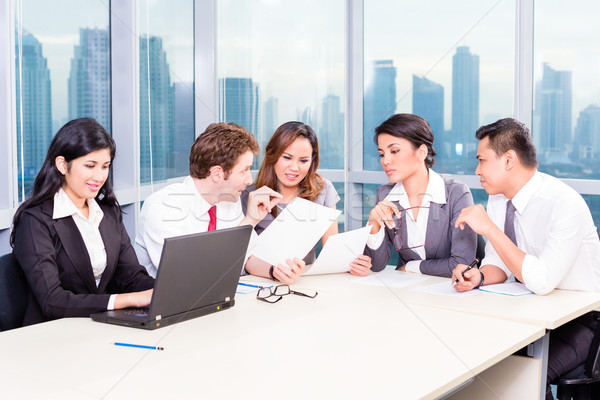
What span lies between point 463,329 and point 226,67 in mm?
3554

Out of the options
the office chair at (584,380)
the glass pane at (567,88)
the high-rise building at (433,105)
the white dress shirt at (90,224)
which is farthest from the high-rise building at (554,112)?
the white dress shirt at (90,224)

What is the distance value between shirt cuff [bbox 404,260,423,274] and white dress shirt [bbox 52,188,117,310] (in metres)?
1.29

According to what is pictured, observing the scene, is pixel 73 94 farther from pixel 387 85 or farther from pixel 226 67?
pixel 387 85

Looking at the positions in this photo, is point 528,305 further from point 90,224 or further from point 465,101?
point 465,101

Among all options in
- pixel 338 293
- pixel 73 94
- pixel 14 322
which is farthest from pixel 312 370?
pixel 73 94

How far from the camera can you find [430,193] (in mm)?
2746

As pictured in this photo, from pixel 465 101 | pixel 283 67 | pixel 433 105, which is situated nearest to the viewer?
pixel 465 101

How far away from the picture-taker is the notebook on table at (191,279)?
1.70 metres

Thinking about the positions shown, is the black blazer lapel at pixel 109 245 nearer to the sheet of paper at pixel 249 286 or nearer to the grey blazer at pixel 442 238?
the sheet of paper at pixel 249 286

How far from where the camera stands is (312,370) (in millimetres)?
1443

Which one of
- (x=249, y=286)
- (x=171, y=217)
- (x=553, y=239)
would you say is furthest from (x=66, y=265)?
(x=553, y=239)

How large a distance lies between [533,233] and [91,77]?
2721mm

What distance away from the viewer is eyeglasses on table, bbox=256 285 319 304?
2.13 metres

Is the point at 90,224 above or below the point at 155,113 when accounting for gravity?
below
